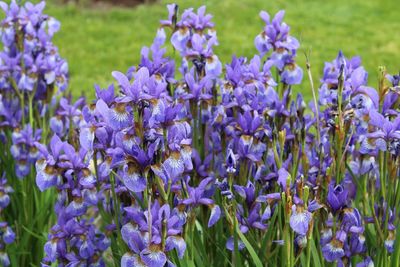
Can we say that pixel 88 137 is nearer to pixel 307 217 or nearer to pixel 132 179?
pixel 132 179

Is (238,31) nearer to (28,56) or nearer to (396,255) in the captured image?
(28,56)

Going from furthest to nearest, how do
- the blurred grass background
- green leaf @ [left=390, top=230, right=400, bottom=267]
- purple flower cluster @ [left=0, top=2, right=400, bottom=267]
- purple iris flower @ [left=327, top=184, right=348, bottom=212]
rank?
1. the blurred grass background
2. green leaf @ [left=390, top=230, right=400, bottom=267]
3. purple iris flower @ [left=327, top=184, right=348, bottom=212]
4. purple flower cluster @ [left=0, top=2, right=400, bottom=267]

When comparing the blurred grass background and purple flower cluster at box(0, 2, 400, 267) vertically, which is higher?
the blurred grass background

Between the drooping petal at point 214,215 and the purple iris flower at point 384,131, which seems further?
the drooping petal at point 214,215

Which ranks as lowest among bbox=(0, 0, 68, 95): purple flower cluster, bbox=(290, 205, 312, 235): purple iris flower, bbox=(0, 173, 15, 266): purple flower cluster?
bbox=(0, 173, 15, 266): purple flower cluster

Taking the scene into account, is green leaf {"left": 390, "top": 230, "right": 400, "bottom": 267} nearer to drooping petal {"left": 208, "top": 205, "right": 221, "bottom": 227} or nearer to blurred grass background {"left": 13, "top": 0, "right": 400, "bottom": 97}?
drooping petal {"left": 208, "top": 205, "right": 221, "bottom": 227}

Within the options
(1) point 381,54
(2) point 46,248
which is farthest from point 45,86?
(1) point 381,54

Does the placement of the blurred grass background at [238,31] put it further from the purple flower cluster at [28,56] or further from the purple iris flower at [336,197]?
the purple iris flower at [336,197]

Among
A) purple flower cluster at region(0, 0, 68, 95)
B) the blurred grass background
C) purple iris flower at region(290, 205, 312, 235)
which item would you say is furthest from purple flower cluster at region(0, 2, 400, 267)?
the blurred grass background

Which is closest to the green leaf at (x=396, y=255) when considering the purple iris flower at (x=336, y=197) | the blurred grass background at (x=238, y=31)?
the purple iris flower at (x=336, y=197)
